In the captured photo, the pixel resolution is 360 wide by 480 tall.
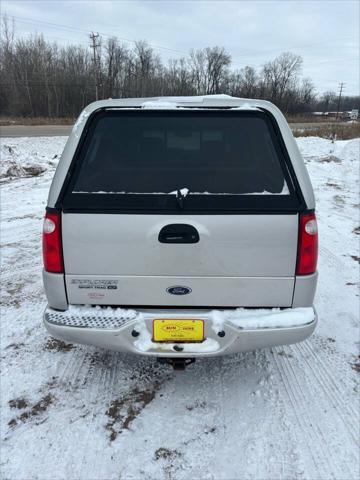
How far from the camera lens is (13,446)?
2.29 metres

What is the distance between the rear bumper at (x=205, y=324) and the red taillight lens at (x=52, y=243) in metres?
0.31

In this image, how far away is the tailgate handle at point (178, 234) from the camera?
2188mm

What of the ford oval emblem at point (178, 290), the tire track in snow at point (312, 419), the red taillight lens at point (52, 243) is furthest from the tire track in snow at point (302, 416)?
the red taillight lens at point (52, 243)

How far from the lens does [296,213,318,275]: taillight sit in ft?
7.27

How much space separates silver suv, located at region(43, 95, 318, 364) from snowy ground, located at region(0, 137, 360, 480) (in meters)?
0.47

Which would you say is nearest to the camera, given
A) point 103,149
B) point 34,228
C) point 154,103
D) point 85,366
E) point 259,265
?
point 259,265

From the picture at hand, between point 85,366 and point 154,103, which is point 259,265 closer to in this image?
point 154,103

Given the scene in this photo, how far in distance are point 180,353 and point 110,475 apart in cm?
75

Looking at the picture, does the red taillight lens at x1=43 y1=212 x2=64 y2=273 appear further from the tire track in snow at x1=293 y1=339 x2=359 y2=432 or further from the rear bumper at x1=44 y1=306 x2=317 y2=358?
the tire track in snow at x1=293 y1=339 x2=359 y2=432

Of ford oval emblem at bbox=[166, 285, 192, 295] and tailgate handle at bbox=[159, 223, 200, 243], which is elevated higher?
tailgate handle at bbox=[159, 223, 200, 243]

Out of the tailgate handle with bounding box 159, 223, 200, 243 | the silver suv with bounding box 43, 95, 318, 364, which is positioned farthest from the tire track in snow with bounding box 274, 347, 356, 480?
the tailgate handle with bounding box 159, 223, 200, 243

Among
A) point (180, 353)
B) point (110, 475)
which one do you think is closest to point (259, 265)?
point (180, 353)

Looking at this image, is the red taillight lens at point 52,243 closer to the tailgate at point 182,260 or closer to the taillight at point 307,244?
the tailgate at point 182,260

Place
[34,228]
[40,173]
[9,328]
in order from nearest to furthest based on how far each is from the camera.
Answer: [9,328]
[34,228]
[40,173]
